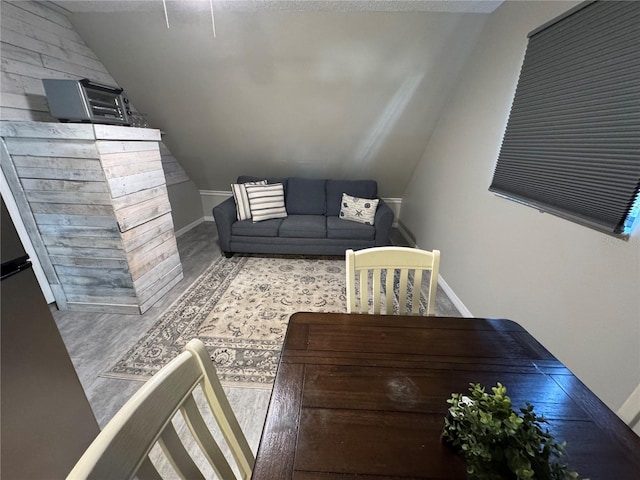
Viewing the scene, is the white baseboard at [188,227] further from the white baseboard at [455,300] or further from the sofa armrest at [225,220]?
the white baseboard at [455,300]

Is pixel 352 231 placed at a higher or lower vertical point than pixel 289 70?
lower

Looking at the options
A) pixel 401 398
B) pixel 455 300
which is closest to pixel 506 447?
pixel 401 398

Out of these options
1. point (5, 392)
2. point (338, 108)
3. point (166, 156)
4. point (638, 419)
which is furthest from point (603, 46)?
point (166, 156)

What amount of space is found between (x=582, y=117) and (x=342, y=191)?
2.48m

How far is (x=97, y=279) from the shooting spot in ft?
6.64

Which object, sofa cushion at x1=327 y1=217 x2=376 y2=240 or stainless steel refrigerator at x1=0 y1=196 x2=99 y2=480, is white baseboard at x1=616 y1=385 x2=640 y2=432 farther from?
sofa cushion at x1=327 y1=217 x2=376 y2=240

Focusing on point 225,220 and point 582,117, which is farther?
point 225,220

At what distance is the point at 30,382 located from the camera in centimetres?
85

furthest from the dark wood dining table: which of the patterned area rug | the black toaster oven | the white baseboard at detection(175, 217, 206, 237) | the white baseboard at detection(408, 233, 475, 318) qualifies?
the white baseboard at detection(175, 217, 206, 237)

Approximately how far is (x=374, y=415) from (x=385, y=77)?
2.76 m

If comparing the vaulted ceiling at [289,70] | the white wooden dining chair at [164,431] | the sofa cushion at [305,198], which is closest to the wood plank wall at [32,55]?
the vaulted ceiling at [289,70]

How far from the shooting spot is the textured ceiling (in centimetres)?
190

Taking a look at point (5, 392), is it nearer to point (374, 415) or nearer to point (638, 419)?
point (374, 415)

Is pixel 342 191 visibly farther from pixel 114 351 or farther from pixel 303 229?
pixel 114 351
